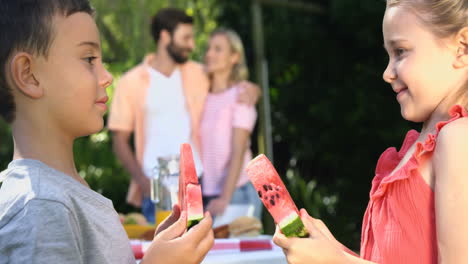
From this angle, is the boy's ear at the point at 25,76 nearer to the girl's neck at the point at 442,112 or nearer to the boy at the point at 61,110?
the boy at the point at 61,110

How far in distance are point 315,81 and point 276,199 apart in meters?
5.18

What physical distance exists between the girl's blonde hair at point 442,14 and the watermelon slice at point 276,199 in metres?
0.49

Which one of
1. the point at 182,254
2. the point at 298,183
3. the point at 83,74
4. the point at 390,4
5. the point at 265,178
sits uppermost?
the point at 390,4

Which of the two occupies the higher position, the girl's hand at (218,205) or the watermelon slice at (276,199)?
the watermelon slice at (276,199)

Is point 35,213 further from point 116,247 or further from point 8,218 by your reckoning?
point 116,247

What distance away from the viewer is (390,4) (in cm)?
159

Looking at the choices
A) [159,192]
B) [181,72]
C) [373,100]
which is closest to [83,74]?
[159,192]

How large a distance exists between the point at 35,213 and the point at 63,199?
72 mm

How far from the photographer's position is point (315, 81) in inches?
260

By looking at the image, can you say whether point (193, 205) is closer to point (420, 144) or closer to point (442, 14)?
point (420, 144)

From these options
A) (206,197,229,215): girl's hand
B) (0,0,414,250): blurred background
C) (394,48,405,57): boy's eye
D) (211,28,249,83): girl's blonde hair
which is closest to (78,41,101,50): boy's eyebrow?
(394,48,405,57): boy's eye

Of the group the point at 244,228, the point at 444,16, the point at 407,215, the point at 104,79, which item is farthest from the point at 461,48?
the point at 244,228

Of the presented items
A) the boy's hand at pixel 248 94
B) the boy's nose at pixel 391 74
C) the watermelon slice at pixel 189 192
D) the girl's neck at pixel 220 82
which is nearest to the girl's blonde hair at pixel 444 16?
the boy's nose at pixel 391 74

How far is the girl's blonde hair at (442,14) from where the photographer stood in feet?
4.89
